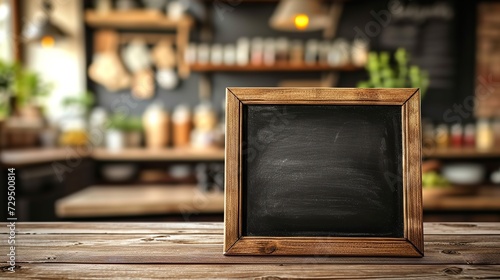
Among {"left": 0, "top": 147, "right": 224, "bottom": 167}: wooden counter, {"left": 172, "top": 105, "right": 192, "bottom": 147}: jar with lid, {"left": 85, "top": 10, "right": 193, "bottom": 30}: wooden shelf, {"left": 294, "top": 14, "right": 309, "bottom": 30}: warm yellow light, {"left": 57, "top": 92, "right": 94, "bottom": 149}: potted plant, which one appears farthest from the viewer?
{"left": 172, "top": 105, "right": 192, "bottom": 147}: jar with lid

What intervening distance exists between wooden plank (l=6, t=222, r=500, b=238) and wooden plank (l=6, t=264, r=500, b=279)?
0.74 feet

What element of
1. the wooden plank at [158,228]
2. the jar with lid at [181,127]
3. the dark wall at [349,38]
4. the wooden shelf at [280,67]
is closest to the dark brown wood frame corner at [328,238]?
the wooden plank at [158,228]

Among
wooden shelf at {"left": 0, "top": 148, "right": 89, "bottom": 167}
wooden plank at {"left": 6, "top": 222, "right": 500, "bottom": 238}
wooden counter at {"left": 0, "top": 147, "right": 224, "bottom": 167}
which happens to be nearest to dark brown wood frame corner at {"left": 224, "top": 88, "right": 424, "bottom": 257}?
wooden plank at {"left": 6, "top": 222, "right": 500, "bottom": 238}

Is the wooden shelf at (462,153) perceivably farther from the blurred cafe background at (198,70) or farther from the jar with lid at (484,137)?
the jar with lid at (484,137)

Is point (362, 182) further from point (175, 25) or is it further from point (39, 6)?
point (39, 6)

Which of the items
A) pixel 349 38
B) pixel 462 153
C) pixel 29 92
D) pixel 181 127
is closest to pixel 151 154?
pixel 181 127

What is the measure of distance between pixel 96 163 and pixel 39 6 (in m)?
1.61

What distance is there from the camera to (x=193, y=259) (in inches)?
30.8

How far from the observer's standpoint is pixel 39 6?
4070mm

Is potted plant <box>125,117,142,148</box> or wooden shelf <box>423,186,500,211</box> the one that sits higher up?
potted plant <box>125,117,142,148</box>

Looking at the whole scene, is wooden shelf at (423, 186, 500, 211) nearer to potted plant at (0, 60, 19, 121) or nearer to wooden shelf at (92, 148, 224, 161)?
wooden shelf at (92, 148, 224, 161)

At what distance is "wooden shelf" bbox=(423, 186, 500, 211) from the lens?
8.79ft

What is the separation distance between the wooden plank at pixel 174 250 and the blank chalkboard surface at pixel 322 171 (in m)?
0.06

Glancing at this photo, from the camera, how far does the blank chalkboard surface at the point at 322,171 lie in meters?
0.81
